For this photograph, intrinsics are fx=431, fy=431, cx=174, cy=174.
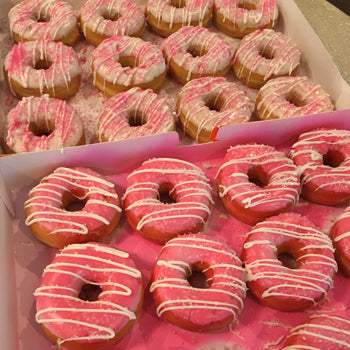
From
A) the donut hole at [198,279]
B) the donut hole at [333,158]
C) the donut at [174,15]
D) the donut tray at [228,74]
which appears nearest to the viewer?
the donut hole at [198,279]

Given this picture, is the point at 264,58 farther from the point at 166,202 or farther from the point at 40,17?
the point at 40,17

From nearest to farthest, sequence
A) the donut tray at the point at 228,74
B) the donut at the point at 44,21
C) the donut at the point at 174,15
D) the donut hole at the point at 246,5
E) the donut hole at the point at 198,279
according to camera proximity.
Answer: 1. the donut hole at the point at 198,279
2. the donut tray at the point at 228,74
3. the donut at the point at 44,21
4. the donut at the point at 174,15
5. the donut hole at the point at 246,5

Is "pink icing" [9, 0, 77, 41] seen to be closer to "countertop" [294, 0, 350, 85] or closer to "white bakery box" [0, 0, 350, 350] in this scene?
"white bakery box" [0, 0, 350, 350]

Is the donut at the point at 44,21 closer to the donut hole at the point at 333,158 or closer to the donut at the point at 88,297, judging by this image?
the donut at the point at 88,297

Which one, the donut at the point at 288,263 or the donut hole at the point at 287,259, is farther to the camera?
the donut hole at the point at 287,259

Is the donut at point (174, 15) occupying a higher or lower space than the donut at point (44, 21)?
Answer: higher

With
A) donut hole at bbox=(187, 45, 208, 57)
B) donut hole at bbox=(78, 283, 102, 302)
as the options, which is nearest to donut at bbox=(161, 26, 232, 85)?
donut hole at bbox=(187, 45, 208, 57)

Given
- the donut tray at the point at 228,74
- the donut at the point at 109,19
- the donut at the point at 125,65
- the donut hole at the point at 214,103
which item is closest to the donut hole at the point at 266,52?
the donut tray at the point at 228,74
